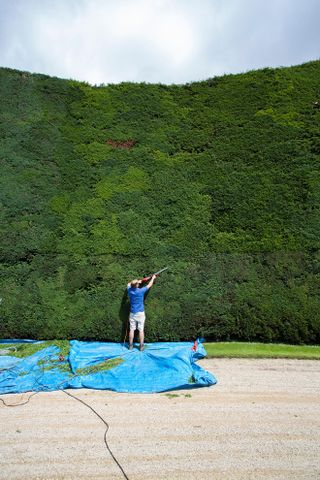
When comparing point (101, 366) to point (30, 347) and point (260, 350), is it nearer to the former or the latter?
point (30, 347)

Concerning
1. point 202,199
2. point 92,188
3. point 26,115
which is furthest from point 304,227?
point 26,115

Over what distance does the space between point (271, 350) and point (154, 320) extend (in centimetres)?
322

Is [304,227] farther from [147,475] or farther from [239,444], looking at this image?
[147,475]

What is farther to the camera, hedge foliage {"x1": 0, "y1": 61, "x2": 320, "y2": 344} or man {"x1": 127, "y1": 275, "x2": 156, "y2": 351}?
hedge foliage {"x1": 0, "y1": 61, "x2": 320, "y2": 344}

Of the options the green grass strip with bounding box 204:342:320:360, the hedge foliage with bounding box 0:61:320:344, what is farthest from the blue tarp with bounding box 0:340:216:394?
the hedge foliage with bounding box 0:61:320:344

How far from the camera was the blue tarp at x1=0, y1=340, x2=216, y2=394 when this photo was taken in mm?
7682

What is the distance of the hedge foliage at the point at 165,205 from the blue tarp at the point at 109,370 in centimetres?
98

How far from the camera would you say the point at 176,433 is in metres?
5.93

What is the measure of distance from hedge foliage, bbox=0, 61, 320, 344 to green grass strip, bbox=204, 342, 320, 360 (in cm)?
28

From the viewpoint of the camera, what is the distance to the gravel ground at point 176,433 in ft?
16.4

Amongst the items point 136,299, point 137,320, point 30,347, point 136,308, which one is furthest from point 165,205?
point 30,347

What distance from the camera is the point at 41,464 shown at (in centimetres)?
513

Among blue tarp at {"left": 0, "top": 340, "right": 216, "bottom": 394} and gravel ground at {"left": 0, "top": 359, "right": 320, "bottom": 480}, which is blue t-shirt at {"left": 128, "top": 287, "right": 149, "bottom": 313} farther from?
gravel ground at {"left": 0, "top": 359, "right": 320, "bottom": 480}

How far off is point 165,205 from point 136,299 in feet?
13.1
